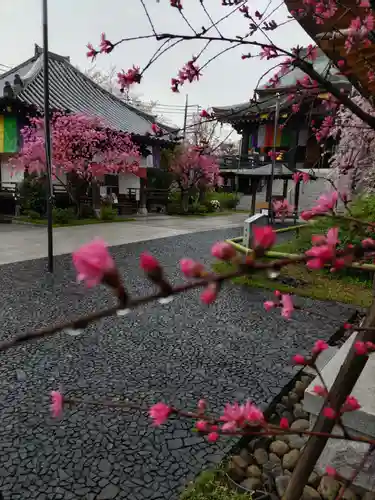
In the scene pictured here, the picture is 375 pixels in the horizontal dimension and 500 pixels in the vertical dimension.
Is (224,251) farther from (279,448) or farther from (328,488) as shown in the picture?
(279,448)

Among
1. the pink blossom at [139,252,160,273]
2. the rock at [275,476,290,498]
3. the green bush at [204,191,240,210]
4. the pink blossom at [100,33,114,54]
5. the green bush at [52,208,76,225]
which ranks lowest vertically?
the rock at [275,476,290,498]

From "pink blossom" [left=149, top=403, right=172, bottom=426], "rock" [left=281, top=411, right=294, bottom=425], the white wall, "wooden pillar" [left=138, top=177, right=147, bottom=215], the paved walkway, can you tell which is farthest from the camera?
the white wall

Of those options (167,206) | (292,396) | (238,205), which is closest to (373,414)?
(292,396)

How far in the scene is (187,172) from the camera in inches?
700

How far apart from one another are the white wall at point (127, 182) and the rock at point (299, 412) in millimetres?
14909

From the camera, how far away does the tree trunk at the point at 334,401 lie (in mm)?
1343

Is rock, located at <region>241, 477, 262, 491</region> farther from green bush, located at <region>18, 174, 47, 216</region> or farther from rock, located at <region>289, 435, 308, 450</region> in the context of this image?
green bush, located at <region>18, 174, 47, 216</region>

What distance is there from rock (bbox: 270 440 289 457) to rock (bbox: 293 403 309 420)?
14.8 inches

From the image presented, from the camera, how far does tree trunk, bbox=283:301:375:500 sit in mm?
1343

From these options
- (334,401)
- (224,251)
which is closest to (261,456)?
(334,401)

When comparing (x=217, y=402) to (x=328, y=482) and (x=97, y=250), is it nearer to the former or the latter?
(x=328, y=482)

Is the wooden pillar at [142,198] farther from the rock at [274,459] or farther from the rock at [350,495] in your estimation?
the rock at [350,495]

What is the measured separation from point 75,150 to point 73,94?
430 centimetres


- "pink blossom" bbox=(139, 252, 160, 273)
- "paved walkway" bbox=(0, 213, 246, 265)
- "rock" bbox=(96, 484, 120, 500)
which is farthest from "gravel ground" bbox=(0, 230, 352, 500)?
"paved walkway" bbox=(0, 213, 246, 265)
